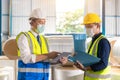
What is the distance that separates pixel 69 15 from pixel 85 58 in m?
6.63

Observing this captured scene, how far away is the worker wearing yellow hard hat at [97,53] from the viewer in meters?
2.52

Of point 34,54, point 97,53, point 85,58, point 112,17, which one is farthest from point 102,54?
point 112,17

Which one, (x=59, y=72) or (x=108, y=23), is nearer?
(x=59, y=72)

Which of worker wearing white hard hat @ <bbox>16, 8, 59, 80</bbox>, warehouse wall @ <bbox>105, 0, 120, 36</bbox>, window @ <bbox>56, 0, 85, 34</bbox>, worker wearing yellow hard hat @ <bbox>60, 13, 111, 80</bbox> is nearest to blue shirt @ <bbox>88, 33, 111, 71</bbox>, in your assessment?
worker wearing yellow hard hat @ <bbox>60, 13, 111, 80</bbox>

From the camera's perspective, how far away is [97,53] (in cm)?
257

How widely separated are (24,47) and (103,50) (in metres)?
0.85

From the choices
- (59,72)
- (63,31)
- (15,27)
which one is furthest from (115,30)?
(59,72)

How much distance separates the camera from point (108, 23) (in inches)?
343

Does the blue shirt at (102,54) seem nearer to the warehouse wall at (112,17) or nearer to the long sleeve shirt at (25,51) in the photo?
the long sleeve shirt at (25,51)

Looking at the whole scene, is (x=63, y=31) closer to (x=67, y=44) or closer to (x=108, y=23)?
(x=108, y=23)

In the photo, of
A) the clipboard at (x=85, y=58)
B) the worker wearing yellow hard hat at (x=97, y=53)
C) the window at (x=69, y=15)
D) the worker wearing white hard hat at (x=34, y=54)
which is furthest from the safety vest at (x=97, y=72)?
the window at (x=69, y=15)

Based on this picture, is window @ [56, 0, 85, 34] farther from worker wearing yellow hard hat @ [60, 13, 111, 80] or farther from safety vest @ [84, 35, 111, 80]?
safety vest @ [84, 35, 111, 80]

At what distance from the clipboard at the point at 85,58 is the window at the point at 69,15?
6110 mm

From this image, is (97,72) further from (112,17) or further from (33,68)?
(112,17)
